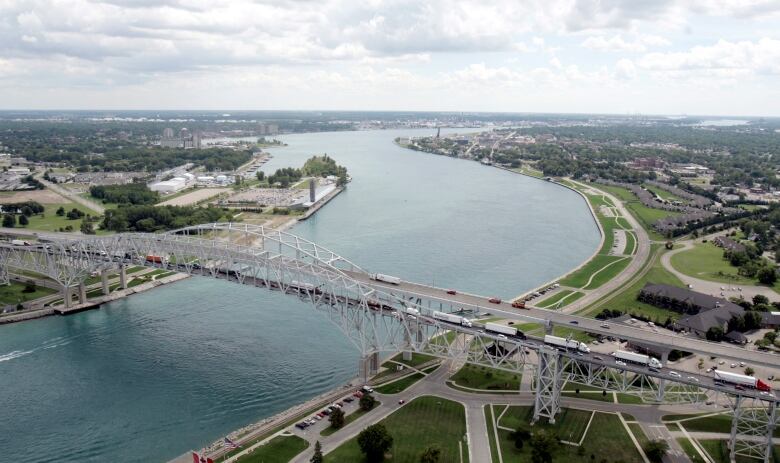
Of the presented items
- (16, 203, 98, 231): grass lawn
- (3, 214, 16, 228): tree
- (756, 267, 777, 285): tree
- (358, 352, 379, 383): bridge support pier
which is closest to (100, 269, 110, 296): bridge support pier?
(16, 203, 98, 231): grass lawn

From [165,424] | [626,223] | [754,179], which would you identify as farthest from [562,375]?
[754,179]

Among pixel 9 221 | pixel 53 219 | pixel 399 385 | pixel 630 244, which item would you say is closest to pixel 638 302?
pixel 630 244

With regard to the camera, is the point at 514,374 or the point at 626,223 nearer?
the point at 514,374

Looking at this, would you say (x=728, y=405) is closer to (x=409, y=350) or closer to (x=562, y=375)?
(x=562, y=375)

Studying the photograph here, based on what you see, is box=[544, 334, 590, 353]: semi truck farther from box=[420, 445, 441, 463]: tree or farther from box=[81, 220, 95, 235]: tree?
box=[81, 220, 95, 235]: tree

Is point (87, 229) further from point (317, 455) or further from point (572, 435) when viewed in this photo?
point (572, 435)

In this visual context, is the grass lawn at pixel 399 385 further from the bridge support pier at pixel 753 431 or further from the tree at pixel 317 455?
the bridge support pier at pixel 753 431
